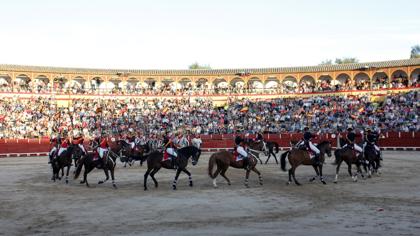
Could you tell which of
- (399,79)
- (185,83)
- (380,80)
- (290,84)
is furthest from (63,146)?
(290,84)

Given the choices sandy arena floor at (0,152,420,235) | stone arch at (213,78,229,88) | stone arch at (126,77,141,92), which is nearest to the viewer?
sandy arena floor at (0,152,420,235)

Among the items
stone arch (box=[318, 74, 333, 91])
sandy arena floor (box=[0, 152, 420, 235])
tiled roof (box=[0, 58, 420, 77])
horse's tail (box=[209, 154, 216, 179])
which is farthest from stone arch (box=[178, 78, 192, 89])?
horse's tail (box=[209, 154, 216, 179])

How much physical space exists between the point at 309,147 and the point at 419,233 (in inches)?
348

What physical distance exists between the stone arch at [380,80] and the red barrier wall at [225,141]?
14192 mm

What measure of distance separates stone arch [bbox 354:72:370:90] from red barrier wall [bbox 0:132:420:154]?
1453 cm

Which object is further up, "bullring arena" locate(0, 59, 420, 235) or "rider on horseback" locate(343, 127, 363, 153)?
"rider on horseback" locate(343, 127, 363, 153)

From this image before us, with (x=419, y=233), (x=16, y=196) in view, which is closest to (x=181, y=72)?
(x=16, y=196)

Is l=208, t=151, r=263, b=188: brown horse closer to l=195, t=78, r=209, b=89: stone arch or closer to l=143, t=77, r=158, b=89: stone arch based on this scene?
l=195, t=78, r=209, b=89: stone arch

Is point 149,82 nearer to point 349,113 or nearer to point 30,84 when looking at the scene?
point 30,84

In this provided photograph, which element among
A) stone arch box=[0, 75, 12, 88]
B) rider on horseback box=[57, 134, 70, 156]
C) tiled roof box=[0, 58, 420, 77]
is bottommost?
rider on horseback box=[57, 134, 70, 156]

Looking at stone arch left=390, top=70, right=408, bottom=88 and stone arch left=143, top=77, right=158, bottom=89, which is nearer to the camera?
stone arch left=390, top=70, right=408, bottom=88

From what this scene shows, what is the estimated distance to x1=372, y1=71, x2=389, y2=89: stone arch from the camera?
171 ft

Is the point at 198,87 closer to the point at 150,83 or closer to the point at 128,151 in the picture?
the point at 150,83

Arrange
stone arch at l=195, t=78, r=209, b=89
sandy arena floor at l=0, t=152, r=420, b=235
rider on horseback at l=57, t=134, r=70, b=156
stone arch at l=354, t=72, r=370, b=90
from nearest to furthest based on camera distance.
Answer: sandy arena floor at l=0, t=152, r=420, b=235
rider on horseback at l=57, t=134, r=70, b=156
stone arch at l=354, t=72, r=370, b=90
stone arch at l=195, t=78, r=209, b=89
